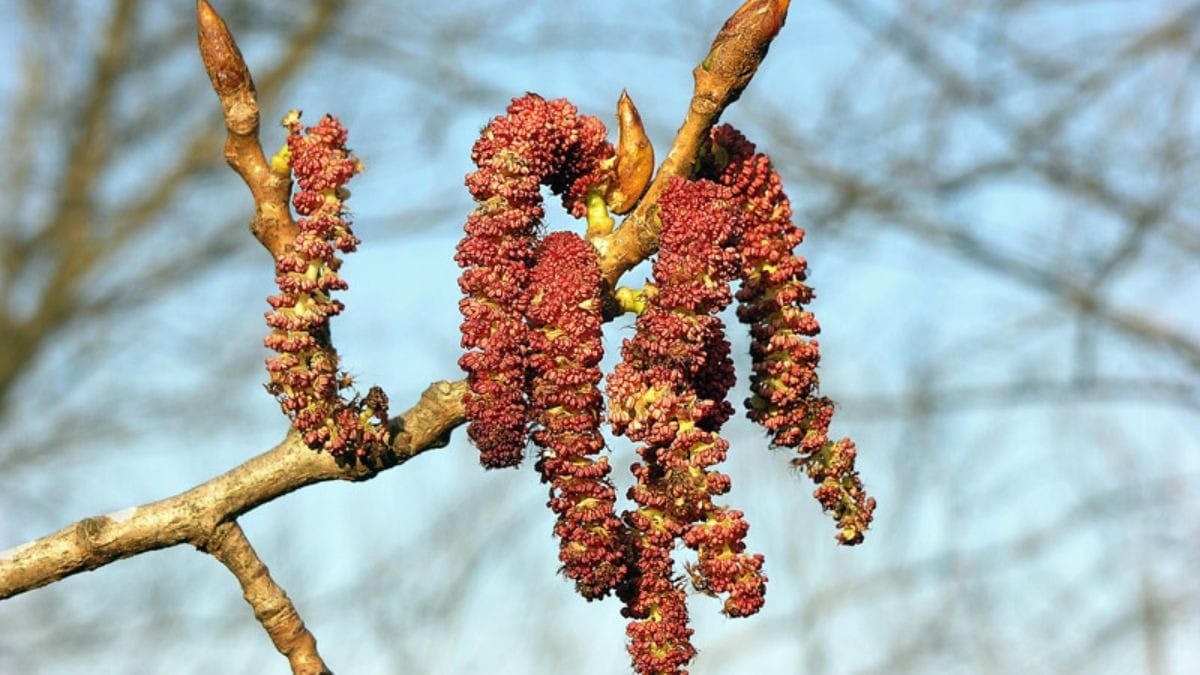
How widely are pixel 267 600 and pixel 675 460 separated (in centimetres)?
57

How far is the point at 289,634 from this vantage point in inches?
68.0

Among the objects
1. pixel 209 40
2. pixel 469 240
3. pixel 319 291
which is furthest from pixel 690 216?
pixel 209 40

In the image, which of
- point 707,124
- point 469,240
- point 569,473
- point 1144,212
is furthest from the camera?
point 1144,212

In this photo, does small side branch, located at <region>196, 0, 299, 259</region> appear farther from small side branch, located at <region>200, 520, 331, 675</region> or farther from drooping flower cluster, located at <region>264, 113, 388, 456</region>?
small side branch, located at <region>200, 520, 331, 675</region>

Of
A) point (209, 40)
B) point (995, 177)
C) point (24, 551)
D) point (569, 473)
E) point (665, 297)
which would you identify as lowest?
point (569, 473)

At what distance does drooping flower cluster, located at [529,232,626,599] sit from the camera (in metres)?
1.38

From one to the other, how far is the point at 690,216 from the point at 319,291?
380mm

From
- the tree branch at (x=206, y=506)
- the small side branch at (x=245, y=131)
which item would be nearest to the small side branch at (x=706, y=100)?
the tree branch at (x=206, y=506)

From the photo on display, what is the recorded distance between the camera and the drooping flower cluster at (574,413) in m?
1.38

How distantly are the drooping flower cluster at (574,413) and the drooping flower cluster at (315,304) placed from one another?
21cm

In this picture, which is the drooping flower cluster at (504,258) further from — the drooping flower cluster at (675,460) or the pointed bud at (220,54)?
the pointed bud at (220,54)

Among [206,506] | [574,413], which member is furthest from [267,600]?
[574,413]

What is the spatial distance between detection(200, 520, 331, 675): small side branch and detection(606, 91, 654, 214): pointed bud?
0.57 meters

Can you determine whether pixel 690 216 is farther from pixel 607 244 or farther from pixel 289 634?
pixel 289 634
